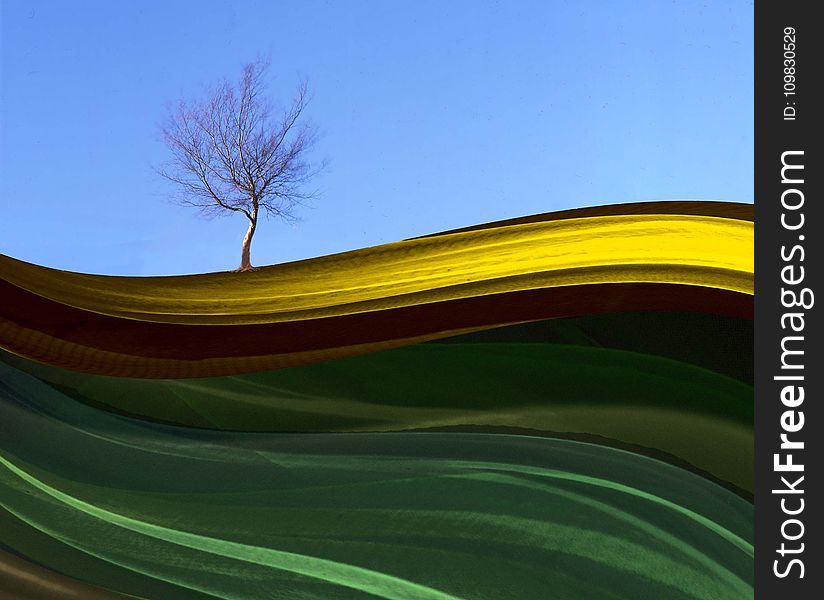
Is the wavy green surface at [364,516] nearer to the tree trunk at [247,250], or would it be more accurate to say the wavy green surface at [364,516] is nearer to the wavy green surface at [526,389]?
the wavy green surface at [526,389]

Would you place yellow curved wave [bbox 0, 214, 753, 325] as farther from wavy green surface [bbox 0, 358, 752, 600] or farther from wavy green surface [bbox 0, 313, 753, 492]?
wavy green surface [bbox 0, 358, 752, 600]

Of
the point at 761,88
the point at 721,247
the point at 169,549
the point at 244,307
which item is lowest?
the point at 169,549

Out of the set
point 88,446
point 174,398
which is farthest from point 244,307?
point 88,446

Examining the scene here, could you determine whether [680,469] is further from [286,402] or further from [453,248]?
[286,402]

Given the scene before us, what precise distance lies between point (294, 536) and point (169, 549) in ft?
0.87

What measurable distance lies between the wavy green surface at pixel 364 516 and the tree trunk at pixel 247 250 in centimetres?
56

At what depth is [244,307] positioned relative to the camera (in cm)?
202

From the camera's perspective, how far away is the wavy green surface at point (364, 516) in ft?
4.86

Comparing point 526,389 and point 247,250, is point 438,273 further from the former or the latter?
point 247,250

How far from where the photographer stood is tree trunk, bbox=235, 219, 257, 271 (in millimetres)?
2211

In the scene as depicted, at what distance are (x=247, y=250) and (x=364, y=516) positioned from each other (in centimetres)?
123

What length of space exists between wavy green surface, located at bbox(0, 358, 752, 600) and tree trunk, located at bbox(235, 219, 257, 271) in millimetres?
557

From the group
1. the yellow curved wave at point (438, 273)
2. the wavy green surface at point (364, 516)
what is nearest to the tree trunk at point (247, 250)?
Answer: the yellow curved wave at point (438, 273)

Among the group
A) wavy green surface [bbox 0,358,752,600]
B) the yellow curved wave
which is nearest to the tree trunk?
the yellow curved wave
